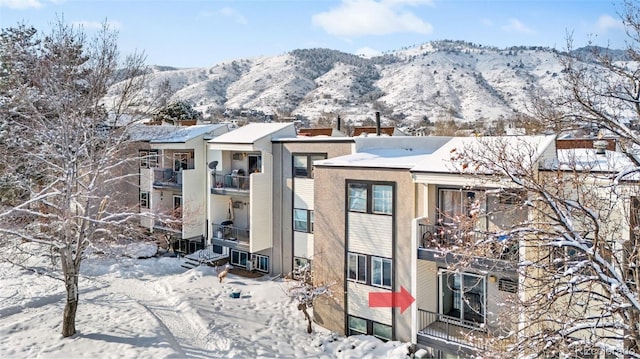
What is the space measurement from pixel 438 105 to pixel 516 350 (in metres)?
78.0

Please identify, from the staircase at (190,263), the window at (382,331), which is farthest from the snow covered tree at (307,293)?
the staircase at (190,263)

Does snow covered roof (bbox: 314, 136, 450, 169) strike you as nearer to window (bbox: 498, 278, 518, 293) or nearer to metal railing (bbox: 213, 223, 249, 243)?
window (bbox: 498, 278, 518, 293)

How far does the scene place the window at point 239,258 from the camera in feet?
82.7

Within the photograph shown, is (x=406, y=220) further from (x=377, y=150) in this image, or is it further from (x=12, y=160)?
(x=12, y=160)

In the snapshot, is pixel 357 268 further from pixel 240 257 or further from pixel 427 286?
pixel 240 257

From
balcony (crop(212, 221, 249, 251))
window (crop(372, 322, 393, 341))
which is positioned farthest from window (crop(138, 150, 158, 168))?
window (crop(372, 322, 393, 341))

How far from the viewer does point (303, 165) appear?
867 inches

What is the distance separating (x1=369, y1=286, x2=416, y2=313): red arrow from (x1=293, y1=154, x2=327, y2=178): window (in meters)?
7.58

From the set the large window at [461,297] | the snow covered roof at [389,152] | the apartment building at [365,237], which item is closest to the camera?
the large window at [461,297]

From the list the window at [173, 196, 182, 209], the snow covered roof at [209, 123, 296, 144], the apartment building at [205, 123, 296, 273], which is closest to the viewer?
the apartment building at [205, 123, 296, 273]

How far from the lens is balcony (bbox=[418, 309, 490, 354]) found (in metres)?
13.4

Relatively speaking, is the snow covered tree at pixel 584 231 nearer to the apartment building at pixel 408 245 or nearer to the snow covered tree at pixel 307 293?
the apartment building at pixel 408 245

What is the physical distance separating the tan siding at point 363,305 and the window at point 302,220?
5.60 m

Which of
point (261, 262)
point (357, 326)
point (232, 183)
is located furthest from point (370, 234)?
point (232, 183)
